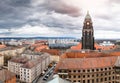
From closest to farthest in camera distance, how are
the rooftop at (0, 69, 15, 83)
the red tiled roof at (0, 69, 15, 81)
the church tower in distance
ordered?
the rooftop at (0, 69, 15, 83) → the red tiled roof at (0, 69, 15, 81) → the church tower in distance

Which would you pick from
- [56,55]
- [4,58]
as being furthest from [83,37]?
[4,58]

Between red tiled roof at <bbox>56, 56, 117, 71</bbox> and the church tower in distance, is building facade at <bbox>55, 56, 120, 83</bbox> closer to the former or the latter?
red tiled roof at <bbox>56, 56, 117, 71</bbox>

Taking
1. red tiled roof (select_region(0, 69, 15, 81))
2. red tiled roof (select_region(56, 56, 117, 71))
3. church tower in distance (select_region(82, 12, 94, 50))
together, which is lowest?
red tiled roof (select_region(0, 69, 15, 81))

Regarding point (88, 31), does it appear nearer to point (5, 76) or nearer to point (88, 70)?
point (88, 70)

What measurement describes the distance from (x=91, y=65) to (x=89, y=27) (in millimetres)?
44729

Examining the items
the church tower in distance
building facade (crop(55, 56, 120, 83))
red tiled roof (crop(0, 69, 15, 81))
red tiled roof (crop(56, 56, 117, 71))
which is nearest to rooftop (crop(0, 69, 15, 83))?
red tiled roof (crop(0, 69, 15, 81))

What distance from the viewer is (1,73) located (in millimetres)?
70750

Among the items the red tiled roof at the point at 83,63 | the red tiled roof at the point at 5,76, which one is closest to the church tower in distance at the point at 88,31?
the red tiled roof at the point at 83,63

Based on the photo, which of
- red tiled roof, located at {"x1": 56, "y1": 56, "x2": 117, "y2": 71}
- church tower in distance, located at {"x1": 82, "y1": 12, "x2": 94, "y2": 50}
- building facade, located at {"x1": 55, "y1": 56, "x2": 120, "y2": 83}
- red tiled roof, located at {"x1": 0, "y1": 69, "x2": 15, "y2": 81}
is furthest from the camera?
church tower in distance, located at {"x1": 82, "y1": 12, "x2": 94, "y2": 50}

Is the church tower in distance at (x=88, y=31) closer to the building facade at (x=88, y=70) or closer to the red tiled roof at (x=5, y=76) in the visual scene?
the building facade at (x=88, y=70)

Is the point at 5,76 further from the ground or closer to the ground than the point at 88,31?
closer to the ground

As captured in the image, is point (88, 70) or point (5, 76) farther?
point (88, 70)

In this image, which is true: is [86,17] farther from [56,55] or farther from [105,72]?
[105,72]

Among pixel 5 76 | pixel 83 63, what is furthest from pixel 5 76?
pixel 83 63
